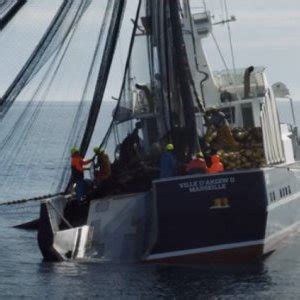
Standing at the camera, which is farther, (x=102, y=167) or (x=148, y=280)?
(x=102, y=167)

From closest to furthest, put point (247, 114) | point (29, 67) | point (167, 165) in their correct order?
point (29, 67)
point (167, 165)
point (247, 114)

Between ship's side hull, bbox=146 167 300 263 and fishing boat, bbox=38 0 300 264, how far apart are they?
22 millimetres

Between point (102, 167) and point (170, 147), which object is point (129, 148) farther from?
point (170, 147)

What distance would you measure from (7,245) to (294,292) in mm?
11417

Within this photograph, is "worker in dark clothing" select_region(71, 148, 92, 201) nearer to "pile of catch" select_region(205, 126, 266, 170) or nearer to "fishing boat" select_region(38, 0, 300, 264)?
"fishing boat" select_region(38, 0, 300, 264)

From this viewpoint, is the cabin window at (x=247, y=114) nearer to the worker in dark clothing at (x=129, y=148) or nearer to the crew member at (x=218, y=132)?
the crew member at (x=218, y=132)

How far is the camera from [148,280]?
86.9ft

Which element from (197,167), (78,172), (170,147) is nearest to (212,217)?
(197,167)

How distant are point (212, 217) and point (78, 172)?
4.53m

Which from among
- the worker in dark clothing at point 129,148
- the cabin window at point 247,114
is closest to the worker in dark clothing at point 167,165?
the worker in dark clothing at point 129,148

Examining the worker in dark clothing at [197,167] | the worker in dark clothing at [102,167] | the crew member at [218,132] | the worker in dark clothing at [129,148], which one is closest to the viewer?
the worker in dark clothing at [197,167]

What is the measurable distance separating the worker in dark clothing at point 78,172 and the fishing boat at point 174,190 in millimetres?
264

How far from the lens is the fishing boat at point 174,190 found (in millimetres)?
27625

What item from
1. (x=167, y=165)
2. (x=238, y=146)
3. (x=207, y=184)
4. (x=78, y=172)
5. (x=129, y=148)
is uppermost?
(x=129, y=148)
